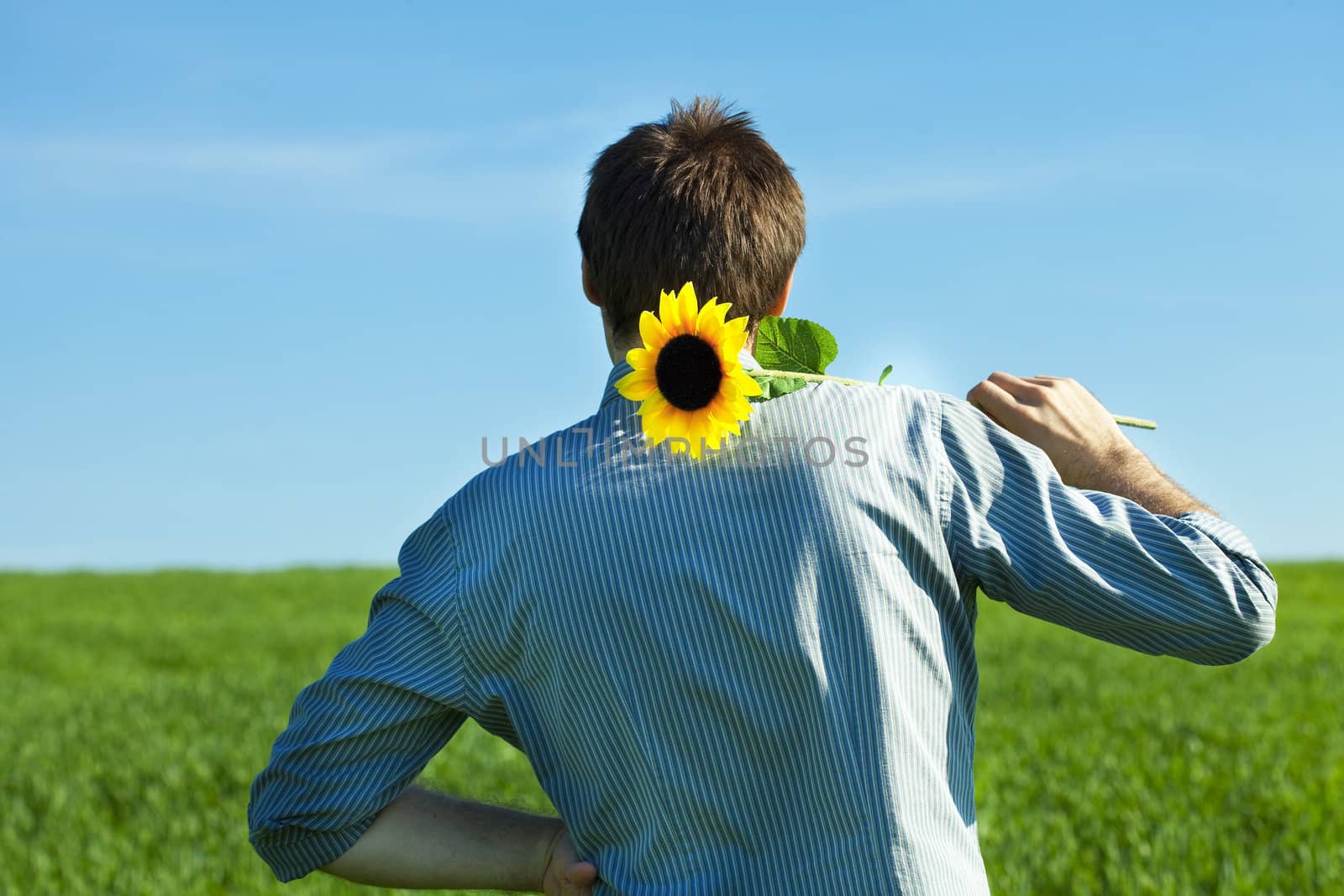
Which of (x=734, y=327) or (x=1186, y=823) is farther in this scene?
(x=1186, y=823)

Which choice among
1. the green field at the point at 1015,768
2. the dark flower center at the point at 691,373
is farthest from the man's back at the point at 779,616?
the green field at the point at 1015,768

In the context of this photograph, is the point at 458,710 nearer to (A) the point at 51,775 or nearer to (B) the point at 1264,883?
(B) the point at 1264,883

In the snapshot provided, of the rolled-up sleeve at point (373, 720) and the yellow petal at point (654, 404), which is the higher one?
the yellow petal at point (654, 404)

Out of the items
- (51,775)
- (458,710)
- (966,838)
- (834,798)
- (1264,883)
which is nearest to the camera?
(834,798)

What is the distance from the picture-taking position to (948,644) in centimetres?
205

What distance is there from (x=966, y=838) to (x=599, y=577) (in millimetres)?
778

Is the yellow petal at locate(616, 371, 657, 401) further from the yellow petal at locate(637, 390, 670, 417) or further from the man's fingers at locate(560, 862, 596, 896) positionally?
the man's fingers at locate(560, 862, 596, 896)

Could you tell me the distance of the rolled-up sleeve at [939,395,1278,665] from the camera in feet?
6.66

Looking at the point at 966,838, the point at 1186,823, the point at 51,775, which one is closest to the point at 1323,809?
the point at 1186,823

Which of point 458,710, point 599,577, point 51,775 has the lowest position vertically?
point 51,775

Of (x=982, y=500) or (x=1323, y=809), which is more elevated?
(x=982, y=500)

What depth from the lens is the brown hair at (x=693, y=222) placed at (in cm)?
202

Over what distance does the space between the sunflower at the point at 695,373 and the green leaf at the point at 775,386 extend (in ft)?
0.28

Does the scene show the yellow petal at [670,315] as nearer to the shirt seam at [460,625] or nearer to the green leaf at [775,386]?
the green leaf at [775,386]
